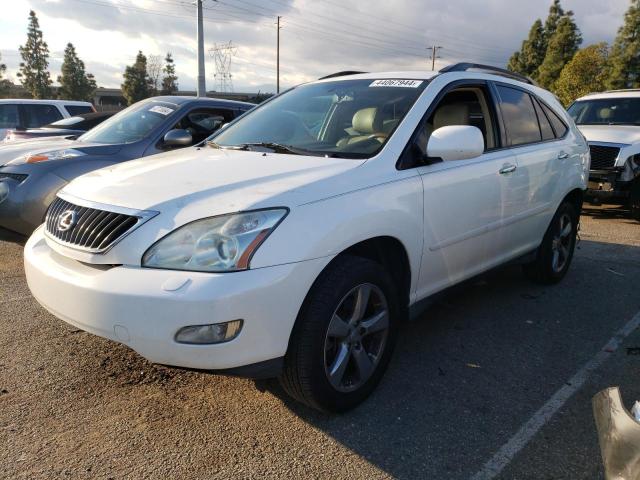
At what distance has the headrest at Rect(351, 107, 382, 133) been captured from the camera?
3.22m

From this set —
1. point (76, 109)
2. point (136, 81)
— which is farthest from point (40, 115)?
point (136, 81)

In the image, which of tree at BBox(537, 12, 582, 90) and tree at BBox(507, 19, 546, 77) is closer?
tree at BBox(537, 12, 582, 90)

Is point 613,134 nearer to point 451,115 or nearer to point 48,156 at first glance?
point 451,115

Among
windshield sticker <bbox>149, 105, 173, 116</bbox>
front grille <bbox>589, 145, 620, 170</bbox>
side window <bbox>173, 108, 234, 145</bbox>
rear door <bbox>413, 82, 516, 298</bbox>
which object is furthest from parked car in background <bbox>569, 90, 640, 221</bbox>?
windshield sticker <bbox>149, 105, 173, 116</bbox>

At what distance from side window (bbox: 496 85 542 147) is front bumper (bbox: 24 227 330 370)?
7.59 feet

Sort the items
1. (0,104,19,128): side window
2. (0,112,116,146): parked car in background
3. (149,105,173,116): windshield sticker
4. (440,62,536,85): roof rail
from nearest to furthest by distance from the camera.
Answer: (440,62,536,85): roof rail, (149,105,173,116): windshield sticker, (0,112,116,146): parked car in background, (0,104,19,128): side window

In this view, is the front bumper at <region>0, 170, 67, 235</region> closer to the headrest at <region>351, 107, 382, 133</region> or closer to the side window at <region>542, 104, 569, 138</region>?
the headrest at <region>351, 107, 382, 133</region>

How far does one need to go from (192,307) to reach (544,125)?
11.7 feet

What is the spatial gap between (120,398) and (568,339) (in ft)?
9.60

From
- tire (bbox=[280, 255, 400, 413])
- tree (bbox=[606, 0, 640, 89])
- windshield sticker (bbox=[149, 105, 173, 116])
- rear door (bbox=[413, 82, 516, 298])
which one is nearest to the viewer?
tire (bbox=[280, 255, 400, 413])

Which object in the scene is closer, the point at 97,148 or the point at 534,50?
the point at 97,148

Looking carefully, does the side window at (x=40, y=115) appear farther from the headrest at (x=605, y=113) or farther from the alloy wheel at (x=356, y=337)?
the headrest at (x=605, y=113)

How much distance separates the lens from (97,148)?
5.32 metres

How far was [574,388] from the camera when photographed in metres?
3.03
